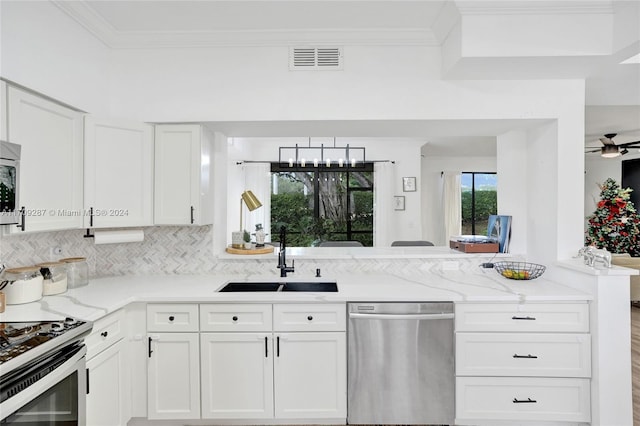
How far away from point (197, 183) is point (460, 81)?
2024 mm

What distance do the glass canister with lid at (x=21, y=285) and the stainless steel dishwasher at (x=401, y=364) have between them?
185 cm

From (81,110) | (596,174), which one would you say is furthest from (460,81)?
(596,174)

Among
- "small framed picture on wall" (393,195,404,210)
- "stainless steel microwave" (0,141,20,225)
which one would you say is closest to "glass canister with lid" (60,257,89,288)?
"stainless steel microwave" (0,141,20,225)

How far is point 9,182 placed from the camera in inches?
64.7

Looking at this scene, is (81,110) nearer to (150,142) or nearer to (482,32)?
(150,142)

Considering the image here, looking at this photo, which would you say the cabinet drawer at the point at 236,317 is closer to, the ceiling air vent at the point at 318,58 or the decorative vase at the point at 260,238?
the decorative vase at the point at 260,238

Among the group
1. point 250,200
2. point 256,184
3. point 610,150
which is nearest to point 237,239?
point 250,200

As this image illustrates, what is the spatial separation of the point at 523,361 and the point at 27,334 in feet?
8.58

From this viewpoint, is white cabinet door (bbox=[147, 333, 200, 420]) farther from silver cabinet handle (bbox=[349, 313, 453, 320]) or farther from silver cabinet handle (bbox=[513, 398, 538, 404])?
silver cabinet handle (bbox=[513, 398, 538, 404])

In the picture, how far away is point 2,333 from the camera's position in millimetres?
1435

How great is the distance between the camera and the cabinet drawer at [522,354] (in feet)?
6.93

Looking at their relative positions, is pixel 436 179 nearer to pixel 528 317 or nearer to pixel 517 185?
pixel 517 185

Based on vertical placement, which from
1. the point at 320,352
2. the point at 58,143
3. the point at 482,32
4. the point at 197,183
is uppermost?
the point at 482,32

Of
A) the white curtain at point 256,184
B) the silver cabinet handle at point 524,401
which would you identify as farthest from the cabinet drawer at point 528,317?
the white curtain at point 256,184
